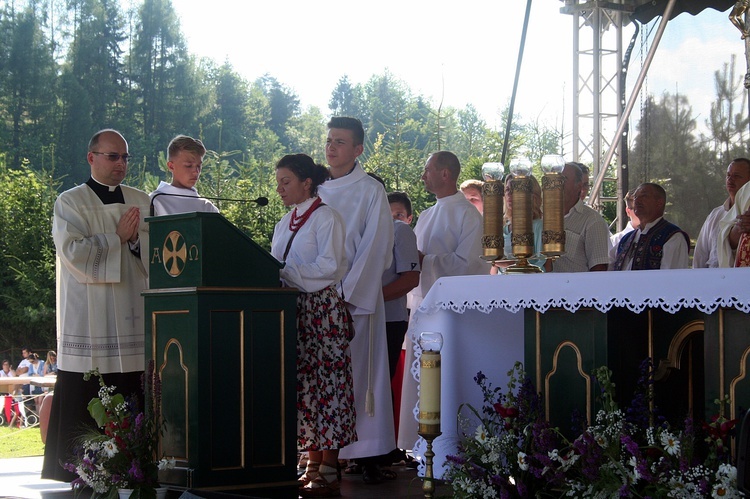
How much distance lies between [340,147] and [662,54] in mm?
5298

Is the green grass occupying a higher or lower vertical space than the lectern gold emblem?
lower

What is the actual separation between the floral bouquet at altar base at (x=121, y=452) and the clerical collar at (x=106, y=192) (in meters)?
1.27

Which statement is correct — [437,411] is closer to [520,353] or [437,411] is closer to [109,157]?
[520,353]

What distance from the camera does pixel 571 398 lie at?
140 inches

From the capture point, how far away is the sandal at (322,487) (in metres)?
4.27

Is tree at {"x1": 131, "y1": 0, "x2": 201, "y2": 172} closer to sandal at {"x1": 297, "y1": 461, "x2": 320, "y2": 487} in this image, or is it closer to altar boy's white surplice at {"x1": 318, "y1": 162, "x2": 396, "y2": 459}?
altar boy's white surplice at {"x1": 318, "y1": 162, "x2": 396, "y2": 459}

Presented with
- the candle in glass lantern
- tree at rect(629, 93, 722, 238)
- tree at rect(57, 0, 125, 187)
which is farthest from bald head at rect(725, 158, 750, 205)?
tree at rect(57, 0, 125, 187)

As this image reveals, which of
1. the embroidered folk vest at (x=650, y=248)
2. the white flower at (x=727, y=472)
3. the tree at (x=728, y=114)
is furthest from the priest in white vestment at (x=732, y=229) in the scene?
the tree at (x=728, y=114)

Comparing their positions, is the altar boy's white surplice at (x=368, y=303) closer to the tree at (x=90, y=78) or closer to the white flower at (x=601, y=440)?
the white flower at (x=601, y=440)

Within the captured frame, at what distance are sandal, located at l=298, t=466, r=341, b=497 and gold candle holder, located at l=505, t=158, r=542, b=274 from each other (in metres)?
1.24

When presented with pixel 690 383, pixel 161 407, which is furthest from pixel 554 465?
pixel 161 407

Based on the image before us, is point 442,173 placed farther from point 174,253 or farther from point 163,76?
point 163,76

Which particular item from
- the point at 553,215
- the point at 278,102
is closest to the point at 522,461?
the point at 553,215

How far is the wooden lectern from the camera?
389 centimetres
